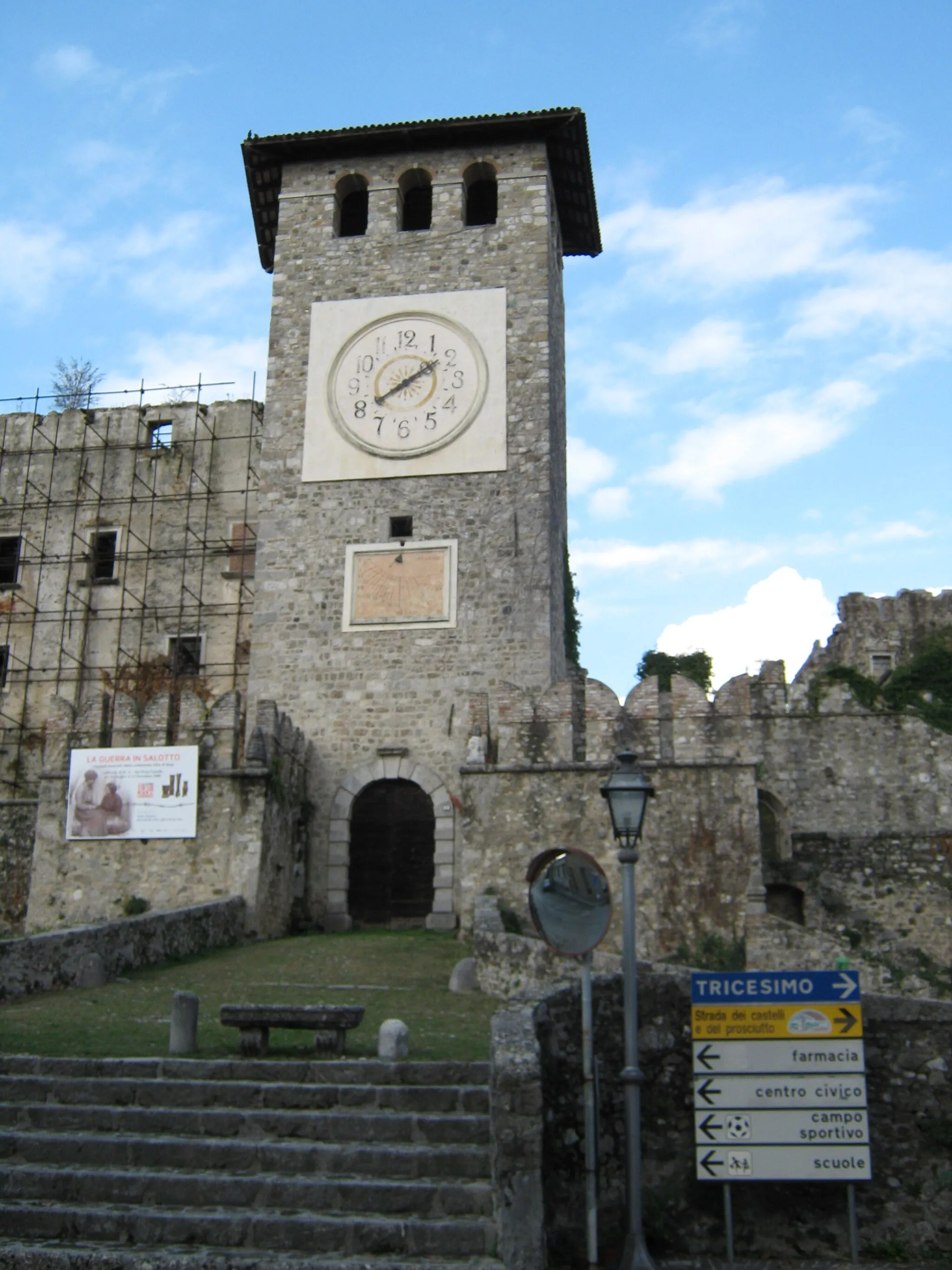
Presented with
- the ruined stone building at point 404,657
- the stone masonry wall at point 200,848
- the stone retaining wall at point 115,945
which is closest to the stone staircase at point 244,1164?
the stone retaining wall at point 115,945

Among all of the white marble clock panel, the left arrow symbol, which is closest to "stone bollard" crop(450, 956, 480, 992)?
the left arrow symbol

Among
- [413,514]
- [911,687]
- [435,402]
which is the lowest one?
[911,687]

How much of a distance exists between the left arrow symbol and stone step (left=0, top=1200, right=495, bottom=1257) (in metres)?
1.43

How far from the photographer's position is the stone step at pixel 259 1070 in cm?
847

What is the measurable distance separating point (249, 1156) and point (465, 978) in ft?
18.2

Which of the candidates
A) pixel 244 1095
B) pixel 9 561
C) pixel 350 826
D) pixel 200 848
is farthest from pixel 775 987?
pixel 9 561

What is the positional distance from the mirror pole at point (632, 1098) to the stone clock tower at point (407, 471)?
981 centimetres

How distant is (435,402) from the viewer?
2172 cm

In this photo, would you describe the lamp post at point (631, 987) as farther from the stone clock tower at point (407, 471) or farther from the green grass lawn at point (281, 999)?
the stone clock tower at point (407, 471)

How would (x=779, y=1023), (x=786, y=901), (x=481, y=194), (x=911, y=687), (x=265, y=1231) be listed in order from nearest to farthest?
(x=265, y=1231), (x=779, y=1023), (x=786, y=901), (x=481, y=194), (x=911, y=687)

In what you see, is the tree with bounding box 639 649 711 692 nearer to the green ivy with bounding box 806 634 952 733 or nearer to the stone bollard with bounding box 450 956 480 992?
the green ivy with bounding box 806 634 952 733

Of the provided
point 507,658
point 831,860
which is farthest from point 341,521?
point 831,860

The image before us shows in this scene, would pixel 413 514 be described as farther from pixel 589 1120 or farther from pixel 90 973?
pixel 589 1120

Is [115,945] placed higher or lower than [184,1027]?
higher
